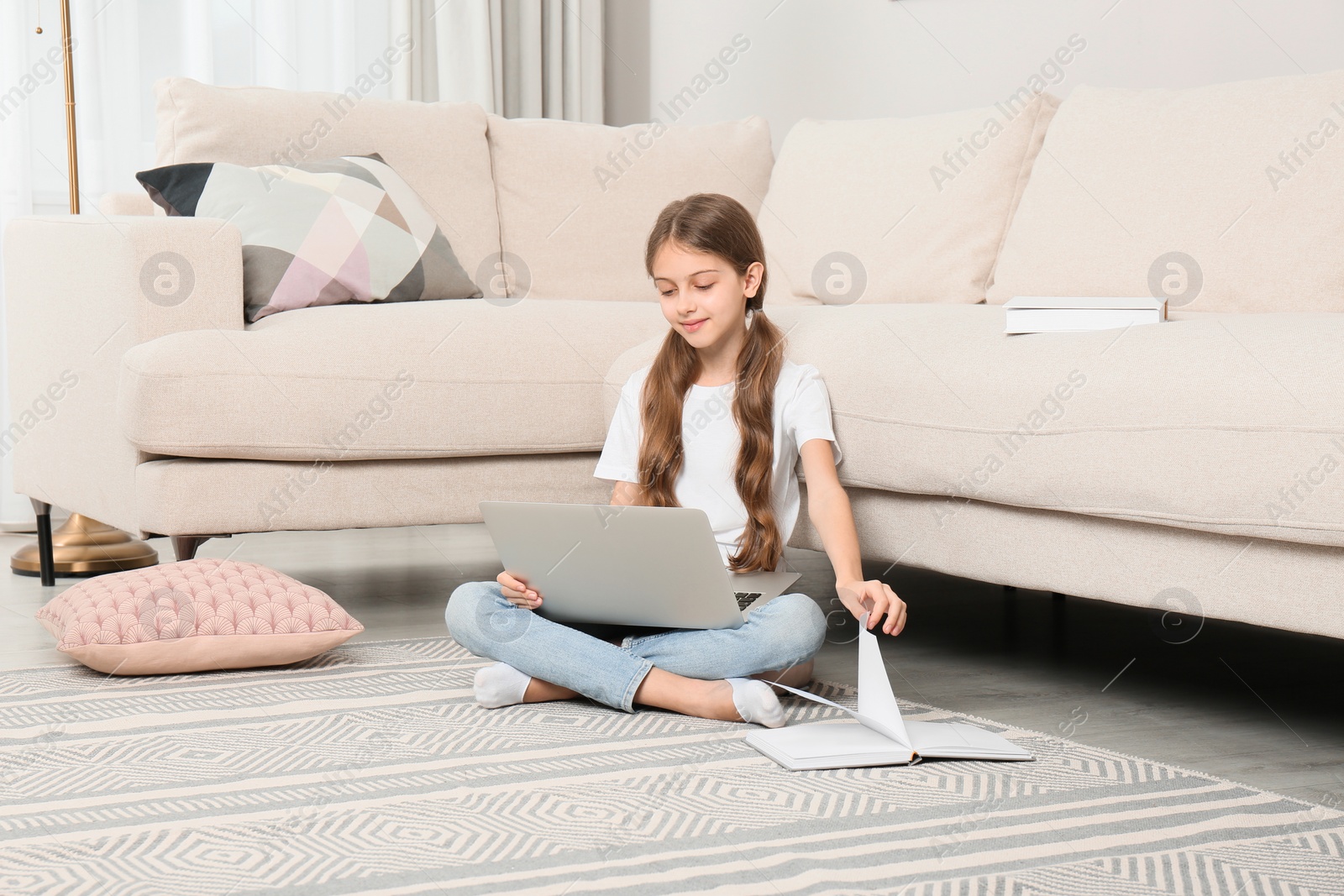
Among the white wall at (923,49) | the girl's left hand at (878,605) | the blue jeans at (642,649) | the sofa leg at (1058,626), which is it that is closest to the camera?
the girl's left hand at (878,605)

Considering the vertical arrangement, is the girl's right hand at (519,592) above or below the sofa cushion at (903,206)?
below

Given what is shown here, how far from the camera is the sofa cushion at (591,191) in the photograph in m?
2.75

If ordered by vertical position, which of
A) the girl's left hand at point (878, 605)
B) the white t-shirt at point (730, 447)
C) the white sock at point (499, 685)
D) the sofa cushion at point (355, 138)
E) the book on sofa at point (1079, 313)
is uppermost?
the sofa cushion at point (355, 138)

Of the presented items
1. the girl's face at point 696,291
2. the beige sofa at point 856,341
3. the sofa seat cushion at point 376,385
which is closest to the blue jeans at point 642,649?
the beige sofa at point 856,341

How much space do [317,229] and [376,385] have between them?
0.45m

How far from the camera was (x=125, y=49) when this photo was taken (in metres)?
3.16

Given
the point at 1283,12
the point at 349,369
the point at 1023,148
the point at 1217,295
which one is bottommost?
the point at 349,369

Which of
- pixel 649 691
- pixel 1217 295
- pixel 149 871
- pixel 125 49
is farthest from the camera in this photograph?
pixel 125 49

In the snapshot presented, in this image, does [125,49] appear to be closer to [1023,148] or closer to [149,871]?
[1023,148]

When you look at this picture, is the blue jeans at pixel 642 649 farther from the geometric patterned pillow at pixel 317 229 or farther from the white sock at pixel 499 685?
the geometric patterned pillow at pixel 317 229

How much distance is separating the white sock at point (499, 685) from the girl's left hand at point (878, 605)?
1.37 ft

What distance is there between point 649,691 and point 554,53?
9.22 feet

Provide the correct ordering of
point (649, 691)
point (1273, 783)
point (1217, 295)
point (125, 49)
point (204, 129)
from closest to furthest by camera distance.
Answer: point (1273, 783) < point (649, 691) < point (1217, 295) < point (204, 129) < point (125, 49)

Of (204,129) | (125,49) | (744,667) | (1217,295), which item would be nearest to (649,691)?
(744,667)
